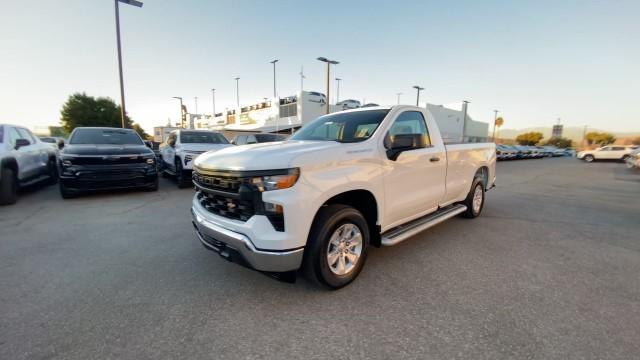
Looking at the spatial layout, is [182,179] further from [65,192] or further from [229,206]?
[229,206]

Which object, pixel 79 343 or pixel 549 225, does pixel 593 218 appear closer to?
pixel 549 225

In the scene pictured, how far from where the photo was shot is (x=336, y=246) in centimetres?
272

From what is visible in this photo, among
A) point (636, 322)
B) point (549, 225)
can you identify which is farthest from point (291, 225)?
point (549, 225)

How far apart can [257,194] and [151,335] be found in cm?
131

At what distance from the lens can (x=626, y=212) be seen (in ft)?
19.6

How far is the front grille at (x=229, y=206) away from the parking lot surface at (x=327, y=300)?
769 mm

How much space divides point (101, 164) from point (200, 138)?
10.7 ft

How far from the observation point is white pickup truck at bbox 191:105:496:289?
2295mm

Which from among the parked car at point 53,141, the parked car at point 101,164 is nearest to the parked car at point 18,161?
the parked car at point 53,141

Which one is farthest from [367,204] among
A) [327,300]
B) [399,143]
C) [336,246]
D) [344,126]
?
[344,126]

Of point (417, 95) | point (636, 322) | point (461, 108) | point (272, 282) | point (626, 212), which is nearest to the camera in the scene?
point (636, 322)

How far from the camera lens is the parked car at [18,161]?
6.03 meters

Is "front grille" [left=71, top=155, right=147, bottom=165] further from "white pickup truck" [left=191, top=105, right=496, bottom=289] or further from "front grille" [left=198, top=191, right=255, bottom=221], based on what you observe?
"front grille" [left=198, top=191, right=255, bottom=221]

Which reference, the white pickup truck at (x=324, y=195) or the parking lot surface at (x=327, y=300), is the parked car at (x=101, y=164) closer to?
the parking lot surface at (x=327, y=300)
